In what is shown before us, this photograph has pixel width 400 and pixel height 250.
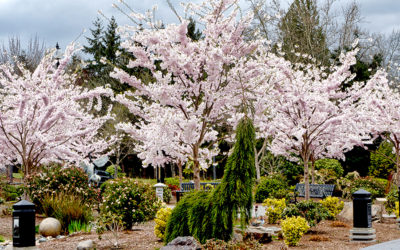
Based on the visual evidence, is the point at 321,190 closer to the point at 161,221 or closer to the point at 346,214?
the point at 346,214

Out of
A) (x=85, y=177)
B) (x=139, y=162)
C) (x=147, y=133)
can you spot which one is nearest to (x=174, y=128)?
(x=147, y=133)

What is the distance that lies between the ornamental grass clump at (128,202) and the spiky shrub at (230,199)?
9.99 ft

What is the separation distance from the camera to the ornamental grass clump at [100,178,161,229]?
9.88 meters

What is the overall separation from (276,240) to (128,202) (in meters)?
3.28

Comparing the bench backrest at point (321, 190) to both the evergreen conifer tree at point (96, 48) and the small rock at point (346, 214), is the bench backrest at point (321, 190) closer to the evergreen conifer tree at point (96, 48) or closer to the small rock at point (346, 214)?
the small rock at point (346, 214)

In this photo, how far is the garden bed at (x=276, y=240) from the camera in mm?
8484

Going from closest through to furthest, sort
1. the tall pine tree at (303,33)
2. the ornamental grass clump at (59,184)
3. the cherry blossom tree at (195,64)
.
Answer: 1. the cherry blossom tree at (195,64)
2. the ornamental grass clump at (59,184)
3. the tall pine tree at (303,33)

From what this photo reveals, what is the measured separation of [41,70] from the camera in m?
13.7

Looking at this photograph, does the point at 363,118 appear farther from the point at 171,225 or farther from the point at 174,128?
the point at 171,225

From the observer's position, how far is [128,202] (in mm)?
9906

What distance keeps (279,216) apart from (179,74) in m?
4.20

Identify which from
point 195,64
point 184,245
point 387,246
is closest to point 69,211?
point 195,64

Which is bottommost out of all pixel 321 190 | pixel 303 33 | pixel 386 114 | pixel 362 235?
pixel 362 235

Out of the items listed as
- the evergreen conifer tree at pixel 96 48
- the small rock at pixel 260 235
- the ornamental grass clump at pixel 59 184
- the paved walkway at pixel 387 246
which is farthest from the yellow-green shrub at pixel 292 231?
the evergreen conifer tree at pixel 96 48
